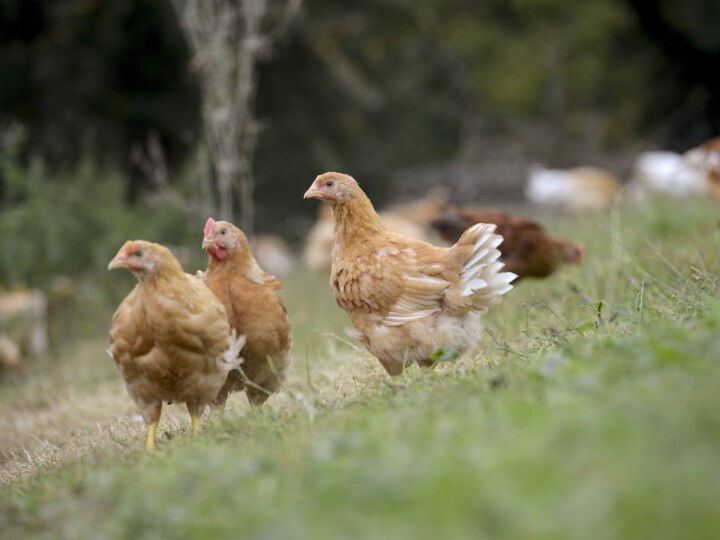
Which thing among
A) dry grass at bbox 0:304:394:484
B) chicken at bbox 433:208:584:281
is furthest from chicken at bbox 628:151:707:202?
dry grass at bbox 0:304:394:484

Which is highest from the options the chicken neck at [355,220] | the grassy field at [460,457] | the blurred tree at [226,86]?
the blurred tree at [226,86]

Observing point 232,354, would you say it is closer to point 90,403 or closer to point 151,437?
point 151,437

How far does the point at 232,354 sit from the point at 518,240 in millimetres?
3210

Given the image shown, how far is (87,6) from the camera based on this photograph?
14.4m

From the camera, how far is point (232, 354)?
4.69 m

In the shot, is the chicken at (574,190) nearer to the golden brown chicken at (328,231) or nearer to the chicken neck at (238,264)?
the golden brown chicken at (328,231)

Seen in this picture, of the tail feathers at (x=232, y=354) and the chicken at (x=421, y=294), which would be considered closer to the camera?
the tail feathers at (x=232, y=354)

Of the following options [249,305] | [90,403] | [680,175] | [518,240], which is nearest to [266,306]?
[249,305]

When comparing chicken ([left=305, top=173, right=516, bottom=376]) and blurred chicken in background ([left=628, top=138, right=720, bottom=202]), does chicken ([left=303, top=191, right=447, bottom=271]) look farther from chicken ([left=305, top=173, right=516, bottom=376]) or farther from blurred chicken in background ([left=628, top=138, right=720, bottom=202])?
chicken ([left=305, top=173, right=516, bottom=376])

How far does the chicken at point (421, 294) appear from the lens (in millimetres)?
4941

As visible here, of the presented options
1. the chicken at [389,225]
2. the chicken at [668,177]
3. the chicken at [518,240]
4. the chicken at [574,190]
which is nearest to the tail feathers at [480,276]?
the chicken at [518,240]

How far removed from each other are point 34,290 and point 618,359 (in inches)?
333

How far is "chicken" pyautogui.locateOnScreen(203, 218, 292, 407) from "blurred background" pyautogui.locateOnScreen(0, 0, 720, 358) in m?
3.45

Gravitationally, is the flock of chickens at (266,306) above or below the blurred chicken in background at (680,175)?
below
